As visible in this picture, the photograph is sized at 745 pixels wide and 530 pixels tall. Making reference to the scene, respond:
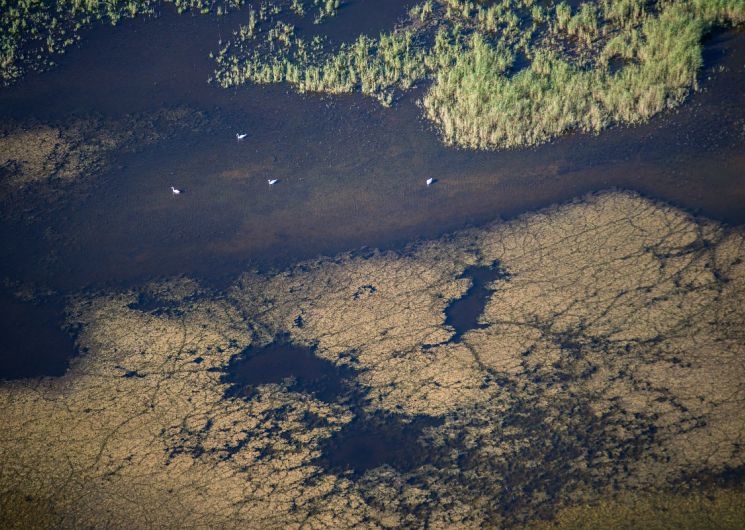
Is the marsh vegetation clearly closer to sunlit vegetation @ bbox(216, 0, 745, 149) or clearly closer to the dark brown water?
sunlit vegetation @ bbox(216, 0, 745, 149)

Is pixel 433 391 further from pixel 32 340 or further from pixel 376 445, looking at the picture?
pixel 32 340

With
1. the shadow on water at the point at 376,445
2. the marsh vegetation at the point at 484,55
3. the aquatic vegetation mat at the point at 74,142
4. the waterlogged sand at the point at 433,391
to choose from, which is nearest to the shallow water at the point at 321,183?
the aquatic vegetation mat at the point at 74,142

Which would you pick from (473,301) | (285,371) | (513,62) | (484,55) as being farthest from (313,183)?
(513,62)

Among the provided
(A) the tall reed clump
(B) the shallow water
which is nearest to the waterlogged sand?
(B) the shallow water

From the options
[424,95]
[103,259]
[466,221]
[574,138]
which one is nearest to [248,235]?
[103,259]

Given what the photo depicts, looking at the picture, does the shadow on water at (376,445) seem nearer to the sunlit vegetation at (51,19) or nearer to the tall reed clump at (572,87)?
the tall reed clump at (572,87)

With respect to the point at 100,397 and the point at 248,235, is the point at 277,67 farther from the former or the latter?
the point at 100,397
